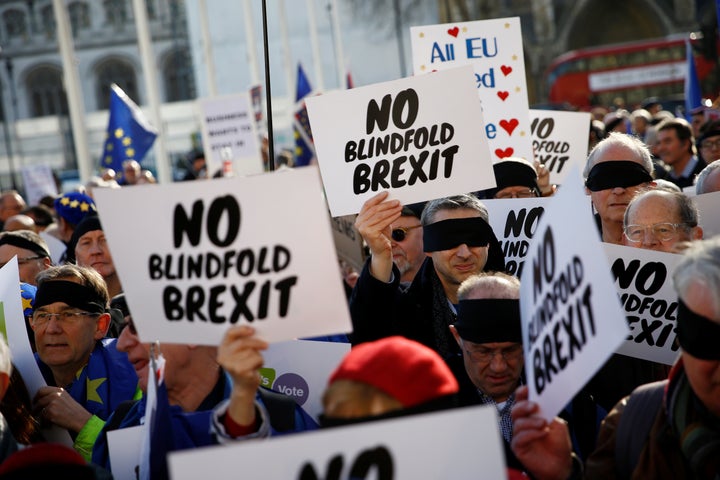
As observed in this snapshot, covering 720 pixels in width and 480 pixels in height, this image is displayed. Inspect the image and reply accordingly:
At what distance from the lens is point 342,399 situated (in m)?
2.76

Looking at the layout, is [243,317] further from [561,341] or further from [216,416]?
[561,341]

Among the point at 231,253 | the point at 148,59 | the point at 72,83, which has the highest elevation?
the point at 148,59

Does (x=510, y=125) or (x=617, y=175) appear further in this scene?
(x=510, y=125)

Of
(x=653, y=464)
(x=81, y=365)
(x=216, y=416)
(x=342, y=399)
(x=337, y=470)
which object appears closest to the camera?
(x=337, y=470)

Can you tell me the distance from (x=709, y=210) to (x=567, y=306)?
238 cm

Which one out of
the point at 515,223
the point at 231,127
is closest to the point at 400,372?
the point at 515,223

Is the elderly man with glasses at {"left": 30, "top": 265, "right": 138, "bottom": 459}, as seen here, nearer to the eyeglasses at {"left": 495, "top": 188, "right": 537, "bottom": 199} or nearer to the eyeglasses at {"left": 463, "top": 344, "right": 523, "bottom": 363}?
the eyeglasses at {"left": 463, "top": 344, "right": 523, "bottom": 363}

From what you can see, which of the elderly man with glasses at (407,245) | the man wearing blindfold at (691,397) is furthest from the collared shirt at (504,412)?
the elderly man with glasses at (407,245)

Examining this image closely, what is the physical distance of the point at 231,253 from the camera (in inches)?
128

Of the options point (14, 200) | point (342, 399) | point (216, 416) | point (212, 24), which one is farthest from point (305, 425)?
point (212, 24)

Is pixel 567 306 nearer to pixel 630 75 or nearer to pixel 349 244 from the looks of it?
pixel 349 244

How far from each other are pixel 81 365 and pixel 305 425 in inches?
58.9

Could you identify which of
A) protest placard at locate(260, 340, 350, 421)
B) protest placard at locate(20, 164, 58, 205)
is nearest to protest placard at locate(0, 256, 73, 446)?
protest placard at locate(260, 340, 350, 421)

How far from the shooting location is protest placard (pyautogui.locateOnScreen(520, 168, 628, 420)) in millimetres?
2879
